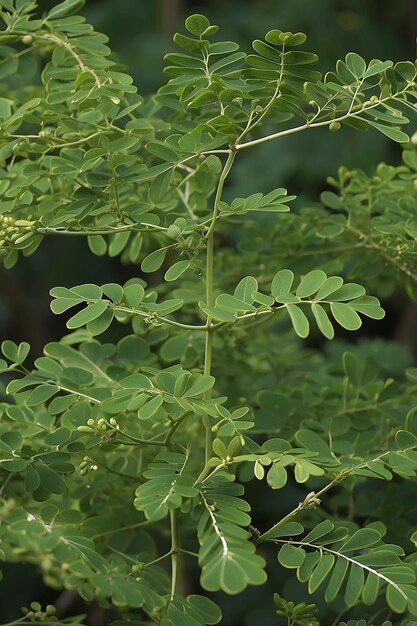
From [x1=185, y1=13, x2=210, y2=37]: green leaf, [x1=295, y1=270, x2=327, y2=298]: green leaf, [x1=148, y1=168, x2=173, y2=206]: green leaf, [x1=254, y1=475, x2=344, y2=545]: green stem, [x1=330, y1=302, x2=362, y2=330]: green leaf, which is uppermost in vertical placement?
[x1=185, y1=13, x2=210, y2=37]: green leaf

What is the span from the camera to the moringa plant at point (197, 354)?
2.22 feet

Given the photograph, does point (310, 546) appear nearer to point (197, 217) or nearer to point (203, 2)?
point (197, 217)

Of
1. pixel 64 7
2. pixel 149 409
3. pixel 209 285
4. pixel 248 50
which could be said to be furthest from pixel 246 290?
pixel 248 50

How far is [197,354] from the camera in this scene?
2.96 ft

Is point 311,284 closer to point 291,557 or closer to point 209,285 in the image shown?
point 209,285

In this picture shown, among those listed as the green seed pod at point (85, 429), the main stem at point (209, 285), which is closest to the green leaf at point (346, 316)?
the main stem at point (209, 285)

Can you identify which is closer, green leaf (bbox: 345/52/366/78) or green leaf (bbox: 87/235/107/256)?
green leaf (bbox: 345/52/366/78)

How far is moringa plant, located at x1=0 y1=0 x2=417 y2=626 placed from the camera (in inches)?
26.6

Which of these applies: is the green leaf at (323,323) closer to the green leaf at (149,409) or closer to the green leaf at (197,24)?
the green leaf at (149,409)

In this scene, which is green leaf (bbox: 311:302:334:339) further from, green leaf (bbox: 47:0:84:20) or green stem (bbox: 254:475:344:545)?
green leaf (bbox: 47:0:84:20)

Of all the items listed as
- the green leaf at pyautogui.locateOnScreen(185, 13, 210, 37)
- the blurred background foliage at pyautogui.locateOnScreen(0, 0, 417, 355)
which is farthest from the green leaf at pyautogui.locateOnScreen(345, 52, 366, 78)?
the blurred background foliage at pyautogui.locateOnScreen(0, 0, 417, 355)

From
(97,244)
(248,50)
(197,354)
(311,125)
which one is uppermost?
(311,125)

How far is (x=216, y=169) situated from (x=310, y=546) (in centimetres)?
32

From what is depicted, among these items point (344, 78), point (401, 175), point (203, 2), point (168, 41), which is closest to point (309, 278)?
point (344, 78)
